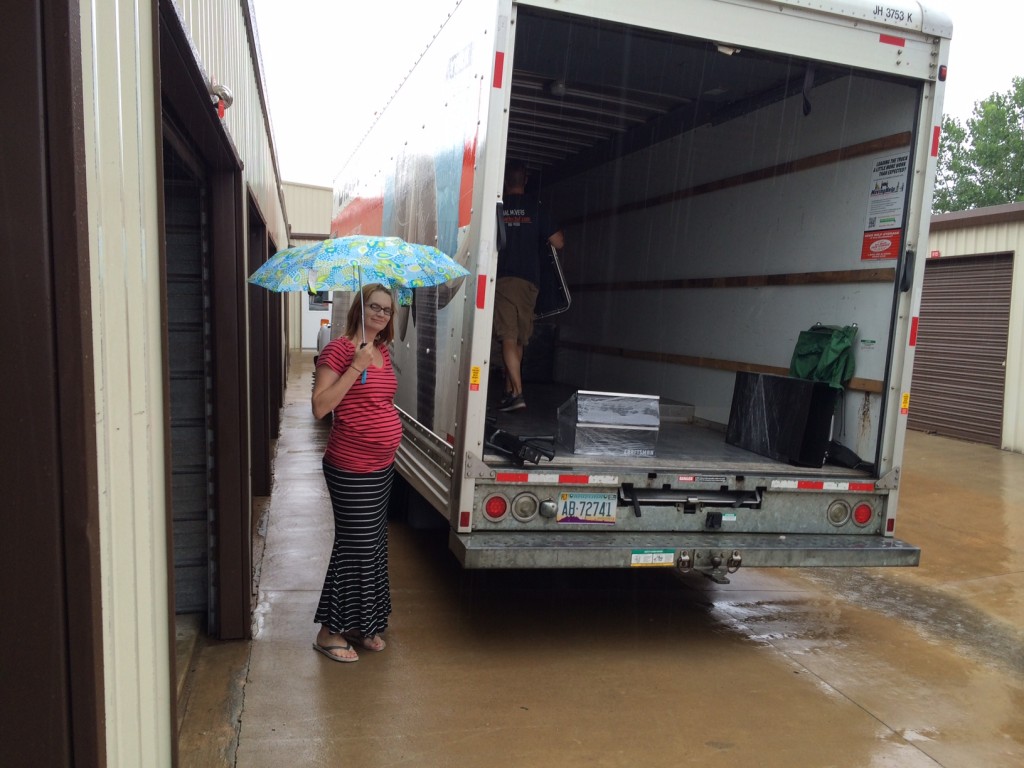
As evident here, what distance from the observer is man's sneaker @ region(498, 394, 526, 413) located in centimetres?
620

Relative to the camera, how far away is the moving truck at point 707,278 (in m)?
4.00

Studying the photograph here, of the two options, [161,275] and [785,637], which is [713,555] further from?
[161,275]

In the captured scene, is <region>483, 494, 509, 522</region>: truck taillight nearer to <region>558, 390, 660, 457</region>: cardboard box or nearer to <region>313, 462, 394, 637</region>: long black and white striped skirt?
<region>313, 462, 394, 637</region>: long black and white striped skirt

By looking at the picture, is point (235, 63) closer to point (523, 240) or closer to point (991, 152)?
point (523, 240)

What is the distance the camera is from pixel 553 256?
19.1 feet

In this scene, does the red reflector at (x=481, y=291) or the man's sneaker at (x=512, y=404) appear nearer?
the red reflector at (x=481, y=291)

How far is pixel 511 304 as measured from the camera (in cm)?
581

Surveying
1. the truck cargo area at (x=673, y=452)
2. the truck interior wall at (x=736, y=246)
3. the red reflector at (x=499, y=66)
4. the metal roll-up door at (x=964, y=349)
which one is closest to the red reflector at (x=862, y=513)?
the truck cargo area at (x=673, y=452)

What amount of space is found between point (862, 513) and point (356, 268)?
3.07 meters

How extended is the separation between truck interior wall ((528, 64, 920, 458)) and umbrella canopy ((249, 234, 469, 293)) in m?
2.47

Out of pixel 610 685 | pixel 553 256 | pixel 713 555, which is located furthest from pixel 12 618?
pixel 553 256

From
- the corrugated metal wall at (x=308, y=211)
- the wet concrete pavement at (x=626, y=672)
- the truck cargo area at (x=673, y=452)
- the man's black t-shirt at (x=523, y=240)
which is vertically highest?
the corrugated metal wall at (x=308, y=211)

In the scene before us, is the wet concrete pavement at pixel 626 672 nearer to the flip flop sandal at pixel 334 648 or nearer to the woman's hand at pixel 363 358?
the flip flop sandal at pixel 334 648

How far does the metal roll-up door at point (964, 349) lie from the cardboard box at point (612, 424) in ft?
28.9
